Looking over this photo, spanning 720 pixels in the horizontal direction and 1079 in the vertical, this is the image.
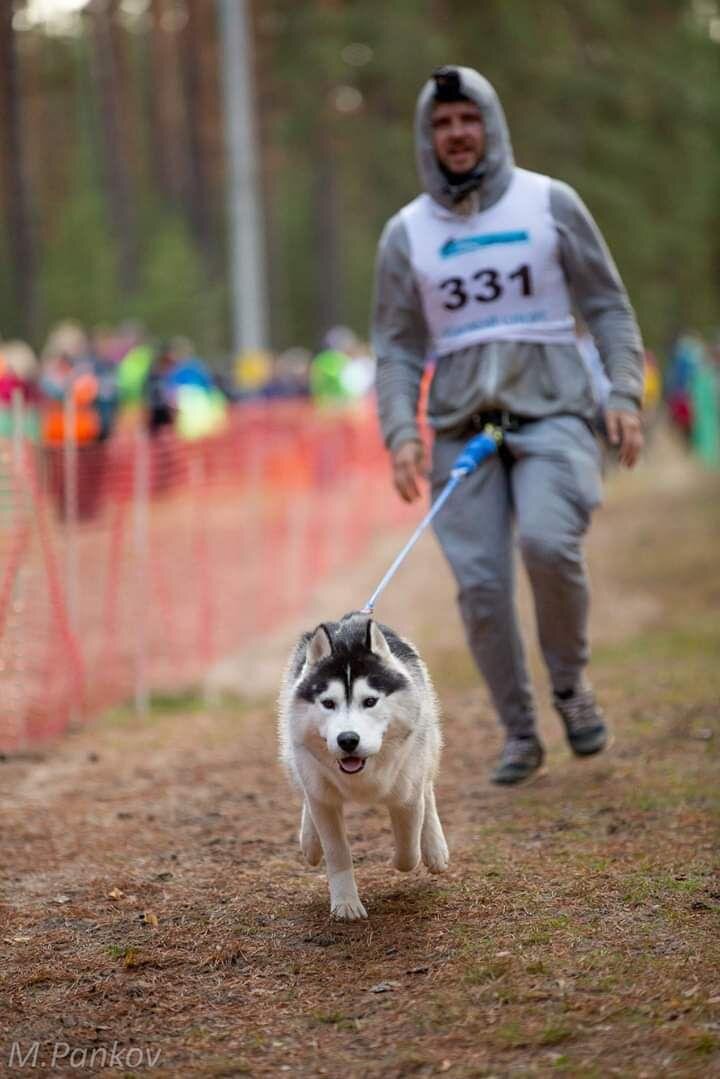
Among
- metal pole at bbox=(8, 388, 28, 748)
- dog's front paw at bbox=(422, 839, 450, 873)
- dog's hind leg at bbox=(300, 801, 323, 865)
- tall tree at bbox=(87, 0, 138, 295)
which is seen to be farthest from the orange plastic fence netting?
tall tree at bbox=(87, 0, 138, 295)

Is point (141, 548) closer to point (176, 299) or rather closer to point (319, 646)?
point (319, 646)

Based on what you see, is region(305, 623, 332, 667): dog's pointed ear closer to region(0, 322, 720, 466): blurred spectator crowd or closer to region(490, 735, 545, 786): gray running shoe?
region(490, 735, 545, 786): gray running shoe

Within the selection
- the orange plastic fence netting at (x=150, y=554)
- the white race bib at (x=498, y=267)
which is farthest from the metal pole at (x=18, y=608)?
the white race bib at (x=498, y=267)

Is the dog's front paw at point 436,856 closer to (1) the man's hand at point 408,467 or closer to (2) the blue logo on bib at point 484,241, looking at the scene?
(1) the man's hand at point 408,467

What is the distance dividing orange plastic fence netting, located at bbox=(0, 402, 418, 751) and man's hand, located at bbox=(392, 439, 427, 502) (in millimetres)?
2255

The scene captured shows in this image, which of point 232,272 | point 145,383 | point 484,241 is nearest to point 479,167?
point 484,241

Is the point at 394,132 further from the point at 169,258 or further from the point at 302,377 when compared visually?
the point at 302,377

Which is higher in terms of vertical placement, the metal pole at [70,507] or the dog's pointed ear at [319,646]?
the dog's pointed ear at [319,646]

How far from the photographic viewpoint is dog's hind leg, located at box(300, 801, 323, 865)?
4.90 meters

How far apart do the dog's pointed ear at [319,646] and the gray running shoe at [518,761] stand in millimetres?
2074

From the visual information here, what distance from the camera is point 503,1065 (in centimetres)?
352

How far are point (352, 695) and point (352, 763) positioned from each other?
0.57ft

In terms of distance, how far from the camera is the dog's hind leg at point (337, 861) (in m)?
4.57

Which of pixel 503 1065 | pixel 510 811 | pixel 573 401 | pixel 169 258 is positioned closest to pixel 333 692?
pixel 503 1065
